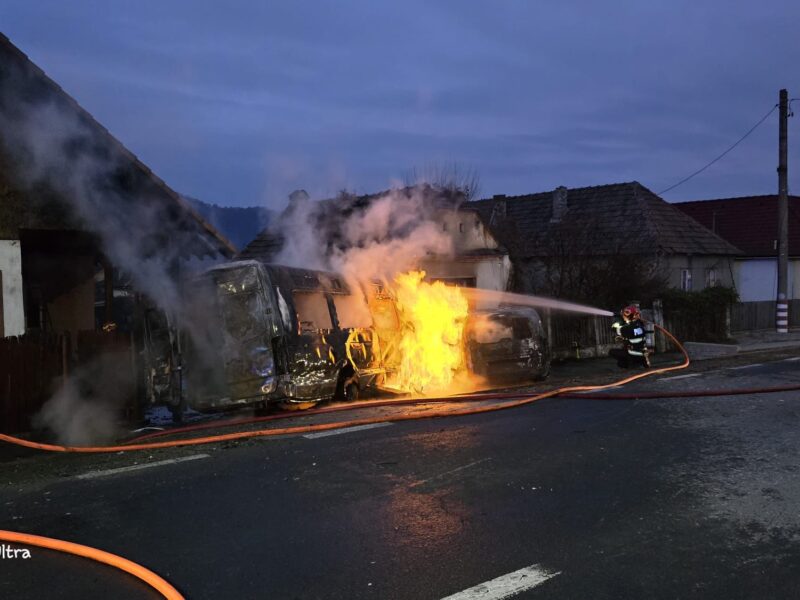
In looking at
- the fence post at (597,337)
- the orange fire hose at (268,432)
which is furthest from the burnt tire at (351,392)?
the fence post at (597,337)

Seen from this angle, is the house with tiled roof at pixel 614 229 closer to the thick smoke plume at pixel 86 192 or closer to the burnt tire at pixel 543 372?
the burnt tire at pixel 543 372

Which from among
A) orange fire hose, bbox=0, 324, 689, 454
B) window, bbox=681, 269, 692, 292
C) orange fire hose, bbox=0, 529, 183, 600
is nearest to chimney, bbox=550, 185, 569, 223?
window, bbox=681, 269, 692, 292

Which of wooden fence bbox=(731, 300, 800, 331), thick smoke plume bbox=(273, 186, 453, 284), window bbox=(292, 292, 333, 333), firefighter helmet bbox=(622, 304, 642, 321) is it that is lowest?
wooden fence bbox=(731, 300, 800, 331)

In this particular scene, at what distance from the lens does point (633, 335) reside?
13484 mm

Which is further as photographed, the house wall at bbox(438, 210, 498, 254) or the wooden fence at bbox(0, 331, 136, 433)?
the house wall at bbox(438, 210, 498, 254)

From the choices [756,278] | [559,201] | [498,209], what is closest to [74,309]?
[498,209]

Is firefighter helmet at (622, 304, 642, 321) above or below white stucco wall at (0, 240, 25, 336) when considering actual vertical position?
below

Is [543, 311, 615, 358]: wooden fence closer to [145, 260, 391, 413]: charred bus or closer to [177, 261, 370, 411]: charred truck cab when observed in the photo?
[145, 260, 391, 413]: charred bus

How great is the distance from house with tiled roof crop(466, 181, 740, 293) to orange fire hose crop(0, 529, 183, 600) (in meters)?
17.8

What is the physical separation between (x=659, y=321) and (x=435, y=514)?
1645 cm

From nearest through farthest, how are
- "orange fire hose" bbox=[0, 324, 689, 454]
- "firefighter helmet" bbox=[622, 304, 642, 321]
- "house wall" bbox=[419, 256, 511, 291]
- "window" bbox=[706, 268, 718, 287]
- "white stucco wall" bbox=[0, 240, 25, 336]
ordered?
"orange fire hose" bbox=[0, 324, 689, 454] → "white stucco wall" bbox=[0, 240, 25, 336] → "firefighter helmet" bbox=[622, 304, 642, 321] → "house wall" bbox=[419, 256, 511, 291] → "window" bbox=[706, 268, 718, 287]

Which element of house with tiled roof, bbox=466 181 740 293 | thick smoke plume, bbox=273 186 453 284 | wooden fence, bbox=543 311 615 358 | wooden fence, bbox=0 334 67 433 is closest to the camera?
wooden fence, bbox=0 334 67 433

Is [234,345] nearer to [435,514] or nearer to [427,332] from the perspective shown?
[427,332]

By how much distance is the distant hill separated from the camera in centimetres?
1496
